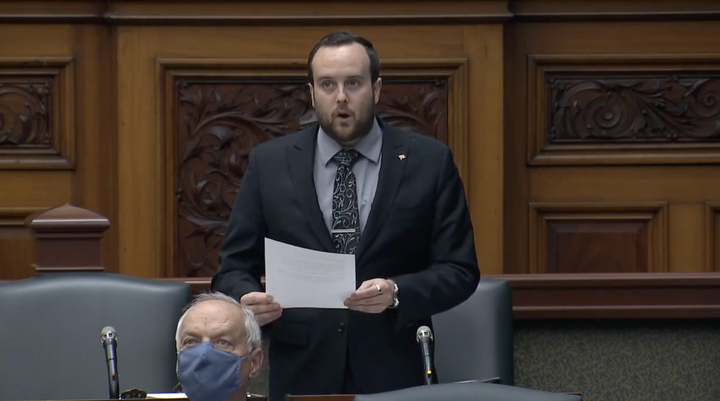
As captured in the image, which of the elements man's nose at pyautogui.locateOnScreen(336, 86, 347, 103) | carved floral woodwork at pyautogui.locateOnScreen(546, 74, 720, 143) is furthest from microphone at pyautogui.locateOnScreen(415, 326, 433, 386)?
carved floral woodwork at pyautogui.locateOnScreen(546, 74, 720, 143)

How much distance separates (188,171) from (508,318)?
1.87 m

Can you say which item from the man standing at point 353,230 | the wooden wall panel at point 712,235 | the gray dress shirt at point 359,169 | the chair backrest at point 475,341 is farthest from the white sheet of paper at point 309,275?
the wooden wall panel at point 712,235

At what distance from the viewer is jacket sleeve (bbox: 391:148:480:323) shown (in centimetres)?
256

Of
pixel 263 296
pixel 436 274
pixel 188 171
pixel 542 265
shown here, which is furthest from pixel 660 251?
pixel 263 296

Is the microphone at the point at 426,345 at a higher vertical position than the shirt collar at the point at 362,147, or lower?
lower

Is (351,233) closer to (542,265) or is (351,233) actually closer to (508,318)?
(508,318)

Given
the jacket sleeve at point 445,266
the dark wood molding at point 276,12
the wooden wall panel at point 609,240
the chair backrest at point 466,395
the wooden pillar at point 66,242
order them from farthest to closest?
the wooden wall panel at point 609,240 < the dark wood molding at point 276,12 < the wooden pillar at point 66,242 < the jacket sleeve at point 445,266 < the chair backrest at point 466,395

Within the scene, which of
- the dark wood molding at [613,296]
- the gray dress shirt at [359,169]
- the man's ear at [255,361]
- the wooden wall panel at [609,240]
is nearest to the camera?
the man's ear at [255,361]

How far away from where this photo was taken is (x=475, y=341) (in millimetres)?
2896

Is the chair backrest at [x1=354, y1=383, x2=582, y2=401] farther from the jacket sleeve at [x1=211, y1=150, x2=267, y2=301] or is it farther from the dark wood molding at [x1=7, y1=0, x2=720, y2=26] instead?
the dark wood molding at [x1=7, y1=0, x2=720, y2=26]

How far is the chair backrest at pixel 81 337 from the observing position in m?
2.86

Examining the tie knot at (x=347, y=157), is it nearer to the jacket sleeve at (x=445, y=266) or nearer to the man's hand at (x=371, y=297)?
the jacket sleeve at (x=445, y=266)

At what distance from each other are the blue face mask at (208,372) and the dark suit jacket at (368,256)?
0.33m

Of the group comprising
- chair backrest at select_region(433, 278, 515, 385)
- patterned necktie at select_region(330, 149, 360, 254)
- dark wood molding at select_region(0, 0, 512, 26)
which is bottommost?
chair backrest at select_region(433, 278, 515, 385)
